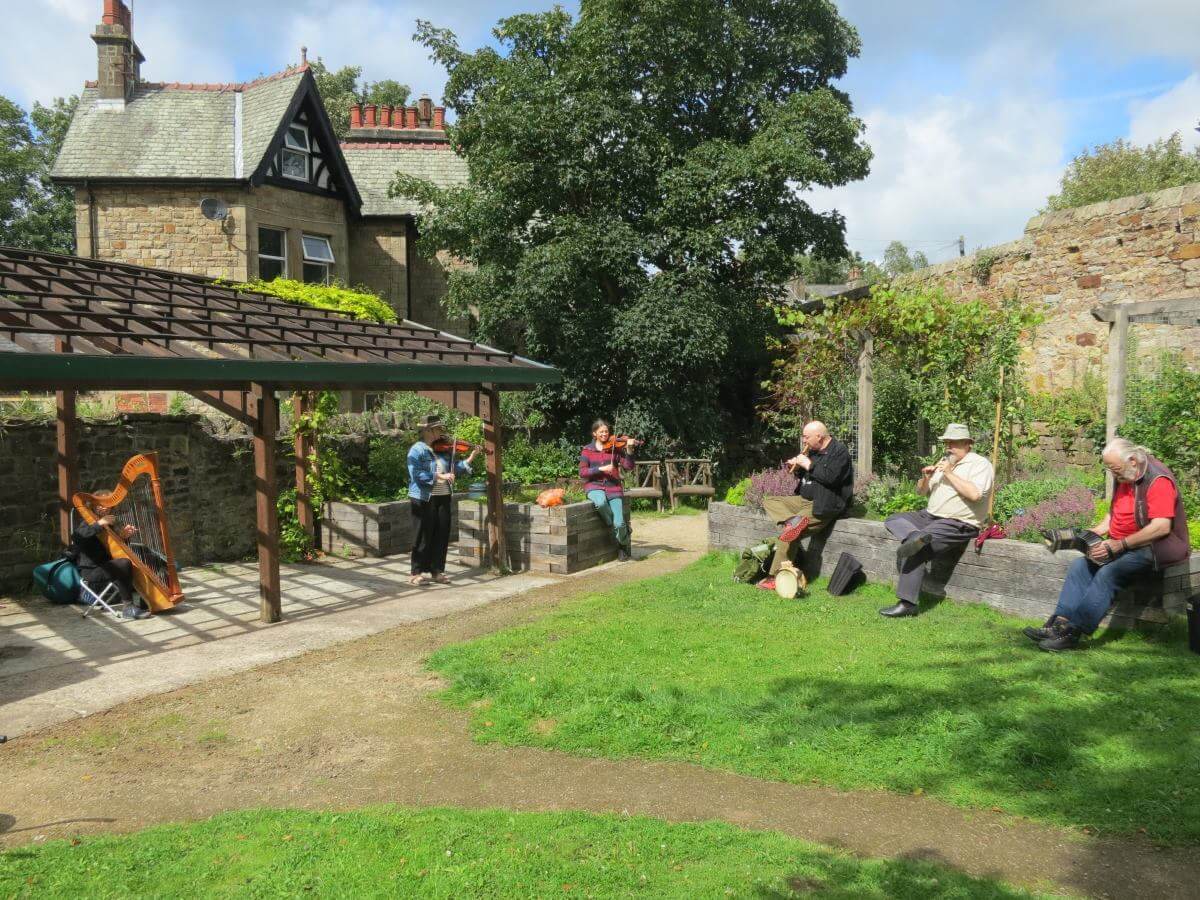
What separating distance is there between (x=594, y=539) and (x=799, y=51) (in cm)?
1278

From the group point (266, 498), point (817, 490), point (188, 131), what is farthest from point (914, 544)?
point (188, 131)

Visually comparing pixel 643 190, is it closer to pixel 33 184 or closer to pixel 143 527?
pixel 143 527

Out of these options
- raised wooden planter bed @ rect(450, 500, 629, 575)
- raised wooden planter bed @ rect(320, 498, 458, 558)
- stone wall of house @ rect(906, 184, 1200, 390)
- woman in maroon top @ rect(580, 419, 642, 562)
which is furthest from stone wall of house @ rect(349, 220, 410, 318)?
stone wall of house @ rect(906, 184, 1200, 390)

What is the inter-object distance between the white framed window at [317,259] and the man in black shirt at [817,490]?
14716 millimetres

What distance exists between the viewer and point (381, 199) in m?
22.3

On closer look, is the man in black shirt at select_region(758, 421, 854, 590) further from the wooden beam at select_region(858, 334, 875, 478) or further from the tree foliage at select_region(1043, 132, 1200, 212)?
the tree foliage at select_region(1043, 132, 1200, 212)

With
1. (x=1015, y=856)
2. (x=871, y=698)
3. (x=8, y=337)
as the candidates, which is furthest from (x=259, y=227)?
(x=1015, y=856)

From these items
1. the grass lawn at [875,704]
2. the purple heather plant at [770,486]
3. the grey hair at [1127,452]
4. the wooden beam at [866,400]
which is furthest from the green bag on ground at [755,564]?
the grey hair at [1127,452]

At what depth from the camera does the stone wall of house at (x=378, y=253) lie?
859 inches

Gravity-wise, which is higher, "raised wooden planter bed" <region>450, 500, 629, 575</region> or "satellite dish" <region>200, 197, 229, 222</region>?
"satellite dish" <region>200, 197, 229, 222</region>

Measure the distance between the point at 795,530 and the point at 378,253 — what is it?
1626cm

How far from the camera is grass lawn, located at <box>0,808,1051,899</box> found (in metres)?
3.44

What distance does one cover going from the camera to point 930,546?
24.4ft

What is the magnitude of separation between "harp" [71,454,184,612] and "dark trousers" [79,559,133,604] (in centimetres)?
6
